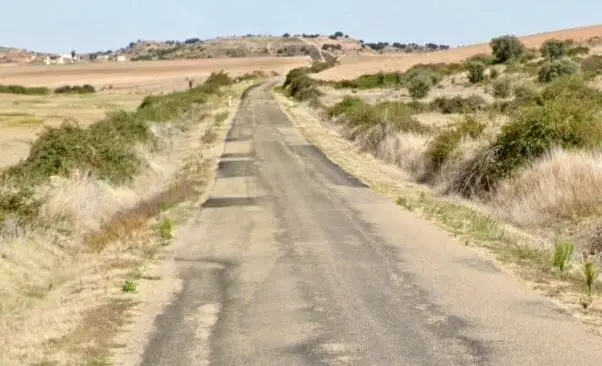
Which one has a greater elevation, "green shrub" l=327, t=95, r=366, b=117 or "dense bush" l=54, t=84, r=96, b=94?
"green shrub" l=327, t=95, r=366, b=117

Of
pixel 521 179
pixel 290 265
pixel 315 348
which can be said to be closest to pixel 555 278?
pixel 290 265

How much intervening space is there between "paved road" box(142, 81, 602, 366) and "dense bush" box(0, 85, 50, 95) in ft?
388

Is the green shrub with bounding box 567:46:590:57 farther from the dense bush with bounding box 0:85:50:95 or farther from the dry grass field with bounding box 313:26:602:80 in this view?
the dense bush with bounding box 0:85:50:95

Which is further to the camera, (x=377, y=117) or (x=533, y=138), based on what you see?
(x=377, y=117)

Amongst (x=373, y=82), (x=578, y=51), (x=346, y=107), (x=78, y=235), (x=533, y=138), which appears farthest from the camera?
(x=373, y=82)

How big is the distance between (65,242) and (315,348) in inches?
331

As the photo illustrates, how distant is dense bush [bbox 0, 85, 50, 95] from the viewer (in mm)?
128625

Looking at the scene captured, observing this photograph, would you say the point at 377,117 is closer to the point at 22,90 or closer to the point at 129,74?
the point at 22,90

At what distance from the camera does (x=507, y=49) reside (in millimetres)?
98000

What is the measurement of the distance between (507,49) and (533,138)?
267 ft

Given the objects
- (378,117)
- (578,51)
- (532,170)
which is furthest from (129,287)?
(578,51)

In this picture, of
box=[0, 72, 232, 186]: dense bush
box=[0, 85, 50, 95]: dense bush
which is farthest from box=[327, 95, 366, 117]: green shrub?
box=[0, 85, 50, 95]: dense bush

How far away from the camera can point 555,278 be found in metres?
11.4

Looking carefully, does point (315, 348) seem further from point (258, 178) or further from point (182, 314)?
point (258, 178)
